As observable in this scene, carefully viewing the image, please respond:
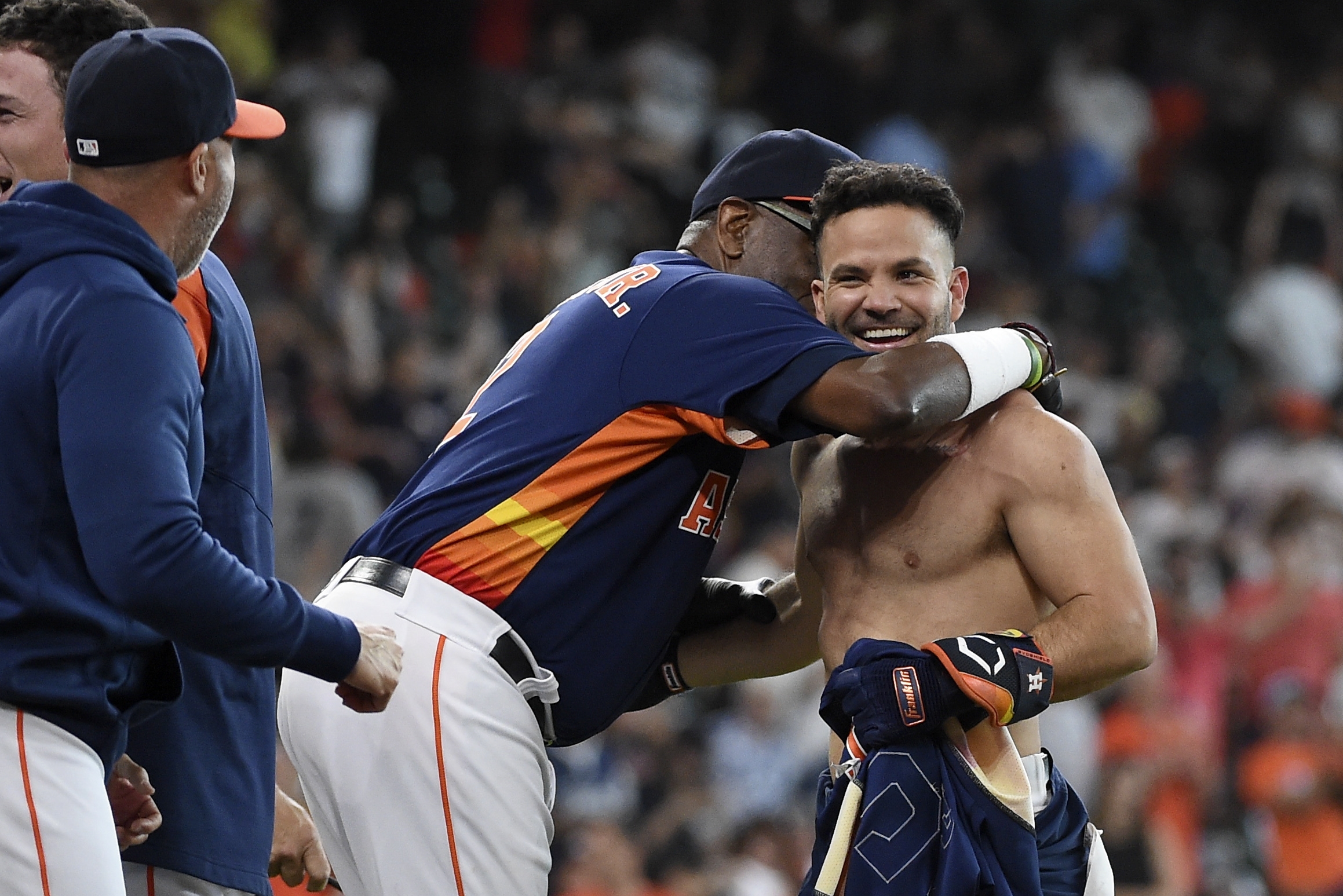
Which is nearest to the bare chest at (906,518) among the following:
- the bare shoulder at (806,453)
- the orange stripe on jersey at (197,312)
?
the bare shoulder at (806,453)

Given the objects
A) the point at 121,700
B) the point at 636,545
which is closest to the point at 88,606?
the point at 121,700

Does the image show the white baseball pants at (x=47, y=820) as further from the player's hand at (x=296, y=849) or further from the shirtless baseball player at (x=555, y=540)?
the player's hand at (x=296, y=849)

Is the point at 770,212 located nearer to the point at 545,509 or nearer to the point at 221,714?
the point at 545,509

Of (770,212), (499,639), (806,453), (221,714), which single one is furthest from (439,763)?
(770,212)

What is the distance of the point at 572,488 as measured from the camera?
336 centimetres

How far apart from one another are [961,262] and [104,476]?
32.3 feet

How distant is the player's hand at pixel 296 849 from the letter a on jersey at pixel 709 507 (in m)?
0.98

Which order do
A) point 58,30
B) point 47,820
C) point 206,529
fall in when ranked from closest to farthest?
point 47,820 → point 206,529 → point 58,30

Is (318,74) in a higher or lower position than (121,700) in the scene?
lower

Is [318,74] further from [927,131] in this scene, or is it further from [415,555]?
[415,555]

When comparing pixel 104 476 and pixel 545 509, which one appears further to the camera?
pixel 545 509

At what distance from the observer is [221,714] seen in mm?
3059

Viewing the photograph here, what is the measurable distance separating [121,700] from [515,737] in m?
0.82

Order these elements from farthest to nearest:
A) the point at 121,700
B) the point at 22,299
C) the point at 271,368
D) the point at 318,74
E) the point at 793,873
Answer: the point at 318,74 → the point at 271,368 → the point at 793,873 → the point at 121,700 → the point at 22,299
